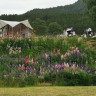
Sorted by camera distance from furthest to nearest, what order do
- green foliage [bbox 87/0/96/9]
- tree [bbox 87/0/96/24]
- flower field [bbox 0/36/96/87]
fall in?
green foliage [bbox 87/0/96/9] → tree [bbox 87/0/96/24] → flower field [bbox 0/36/96/87]

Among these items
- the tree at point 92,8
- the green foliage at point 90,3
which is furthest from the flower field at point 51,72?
the green foliage at point 90,3

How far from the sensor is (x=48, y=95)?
4402 millimetres

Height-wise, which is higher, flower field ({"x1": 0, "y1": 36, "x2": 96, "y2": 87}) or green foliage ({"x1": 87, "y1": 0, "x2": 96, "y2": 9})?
green foliage ({"x1": 87, "y1": 0, "x2": 96, "y2": 9})

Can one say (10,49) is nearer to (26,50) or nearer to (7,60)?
(26,50)

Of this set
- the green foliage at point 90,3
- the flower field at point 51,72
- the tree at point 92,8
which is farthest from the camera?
the green foliage at point 90,3

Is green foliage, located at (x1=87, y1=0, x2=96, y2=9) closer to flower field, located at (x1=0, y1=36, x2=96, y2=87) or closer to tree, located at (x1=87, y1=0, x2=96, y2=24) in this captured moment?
tree, located at (x1=87, y1=0, x2=96, y2=24)

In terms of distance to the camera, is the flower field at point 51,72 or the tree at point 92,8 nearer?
the flower field at point 51,72

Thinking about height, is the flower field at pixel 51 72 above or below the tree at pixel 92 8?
below

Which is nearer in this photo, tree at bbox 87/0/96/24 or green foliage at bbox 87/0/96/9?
tree at bbox 87/0/96/24

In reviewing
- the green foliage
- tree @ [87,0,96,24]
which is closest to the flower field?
tree @ [87,0,96,24]

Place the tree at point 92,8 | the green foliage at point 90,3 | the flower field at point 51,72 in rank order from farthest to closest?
the green foliage at point 90,3 < the tree at point 92,8 < the flower field at point 51,72

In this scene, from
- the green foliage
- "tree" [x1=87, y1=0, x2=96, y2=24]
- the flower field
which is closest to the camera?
the flower field

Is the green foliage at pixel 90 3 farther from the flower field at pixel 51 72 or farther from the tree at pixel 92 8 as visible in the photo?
the flower field at pixel 51 72

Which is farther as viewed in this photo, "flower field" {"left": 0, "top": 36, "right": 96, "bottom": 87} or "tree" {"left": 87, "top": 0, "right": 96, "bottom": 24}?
"tree" {"left": 87, "top": 0, "right": 96, "bottom": 24}
